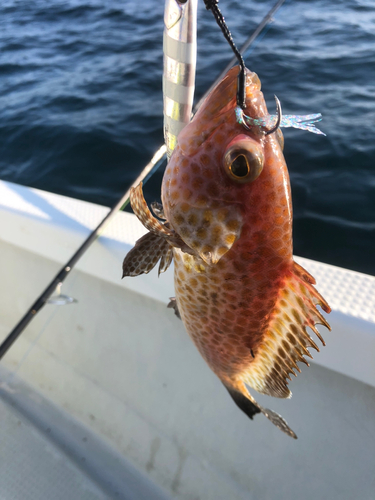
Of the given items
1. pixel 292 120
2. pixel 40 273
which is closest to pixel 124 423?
pixel 40 273

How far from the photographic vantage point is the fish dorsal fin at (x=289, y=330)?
119 cm

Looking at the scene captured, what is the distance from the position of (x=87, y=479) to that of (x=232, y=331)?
1.76 metres

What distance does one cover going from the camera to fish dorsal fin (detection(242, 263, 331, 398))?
1.19 m

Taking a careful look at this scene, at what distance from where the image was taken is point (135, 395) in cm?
301

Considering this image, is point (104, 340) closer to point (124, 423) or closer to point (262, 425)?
point (124, 423)

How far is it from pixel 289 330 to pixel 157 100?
6.04 metres

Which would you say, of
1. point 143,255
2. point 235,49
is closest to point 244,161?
point 235,49

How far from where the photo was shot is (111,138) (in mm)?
5594

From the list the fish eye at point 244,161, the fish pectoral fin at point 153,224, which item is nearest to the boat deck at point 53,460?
the fish pectoral fin at point 153,224

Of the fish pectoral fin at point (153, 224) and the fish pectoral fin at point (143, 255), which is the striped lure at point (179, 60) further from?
the fish pectoral fin at point (143, 255)

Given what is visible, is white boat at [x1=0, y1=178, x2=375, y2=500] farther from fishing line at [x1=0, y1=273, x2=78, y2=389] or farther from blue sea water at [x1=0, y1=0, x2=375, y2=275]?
blue sea water at [x1=0, y1=0, x2=375, y2=275]

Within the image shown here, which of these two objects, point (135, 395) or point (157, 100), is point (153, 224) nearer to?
point (135, 395)

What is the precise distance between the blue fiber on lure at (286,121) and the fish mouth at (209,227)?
0.78 feet

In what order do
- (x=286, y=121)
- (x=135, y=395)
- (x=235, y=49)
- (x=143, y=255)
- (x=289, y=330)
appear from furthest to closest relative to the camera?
(x=135, y=395)
(x=143, y=255)
(x=289, y=330)
(x=286, y=121)
(x=235, y=49)
